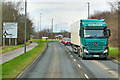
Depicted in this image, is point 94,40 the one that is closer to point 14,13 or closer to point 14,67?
point 14,67

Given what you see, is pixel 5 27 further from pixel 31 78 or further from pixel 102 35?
pixel 31 78

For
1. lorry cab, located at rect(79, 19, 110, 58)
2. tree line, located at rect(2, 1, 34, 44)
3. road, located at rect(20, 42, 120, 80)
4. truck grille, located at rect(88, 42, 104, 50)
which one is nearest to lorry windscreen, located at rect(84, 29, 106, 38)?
lorry cab, located at rect(79, 19, 110, 58)

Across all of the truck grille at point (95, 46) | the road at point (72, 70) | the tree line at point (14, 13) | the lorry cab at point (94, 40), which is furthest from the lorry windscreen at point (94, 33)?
the tree line at point (14, 13)

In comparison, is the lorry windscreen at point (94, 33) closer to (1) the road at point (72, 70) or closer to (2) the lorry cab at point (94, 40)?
(2) the lorry cab at point (94, 40)

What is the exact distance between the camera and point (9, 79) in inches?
396

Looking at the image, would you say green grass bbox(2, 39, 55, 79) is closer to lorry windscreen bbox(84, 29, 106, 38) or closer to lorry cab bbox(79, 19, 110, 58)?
lorry cab bbox(79, 19, 110, 58)

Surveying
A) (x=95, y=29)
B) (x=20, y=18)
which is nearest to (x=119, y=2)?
(x=95, y=29)

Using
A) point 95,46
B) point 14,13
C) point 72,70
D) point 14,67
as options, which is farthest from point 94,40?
point 14,13

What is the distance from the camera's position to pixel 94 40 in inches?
742

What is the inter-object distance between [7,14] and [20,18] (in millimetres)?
7387

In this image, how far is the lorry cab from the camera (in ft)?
61.9

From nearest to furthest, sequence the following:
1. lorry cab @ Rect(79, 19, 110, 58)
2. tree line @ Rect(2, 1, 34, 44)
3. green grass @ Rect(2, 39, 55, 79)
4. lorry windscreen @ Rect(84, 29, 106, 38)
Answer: green grass @ Rect(2, 39, 55, 79) → lorry cab @ Rect(79, 19, 110, 58) → lorry windscreen @ Rect(84, 29, 106, 38) → tree line @ Rect(2, 1, 34, 44)

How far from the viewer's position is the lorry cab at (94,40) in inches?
742

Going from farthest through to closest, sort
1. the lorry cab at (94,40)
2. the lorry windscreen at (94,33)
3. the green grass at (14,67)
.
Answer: the lorry windscreen at (94,33)
the lorry cab at (94,40)
the green grass at (14,67)
